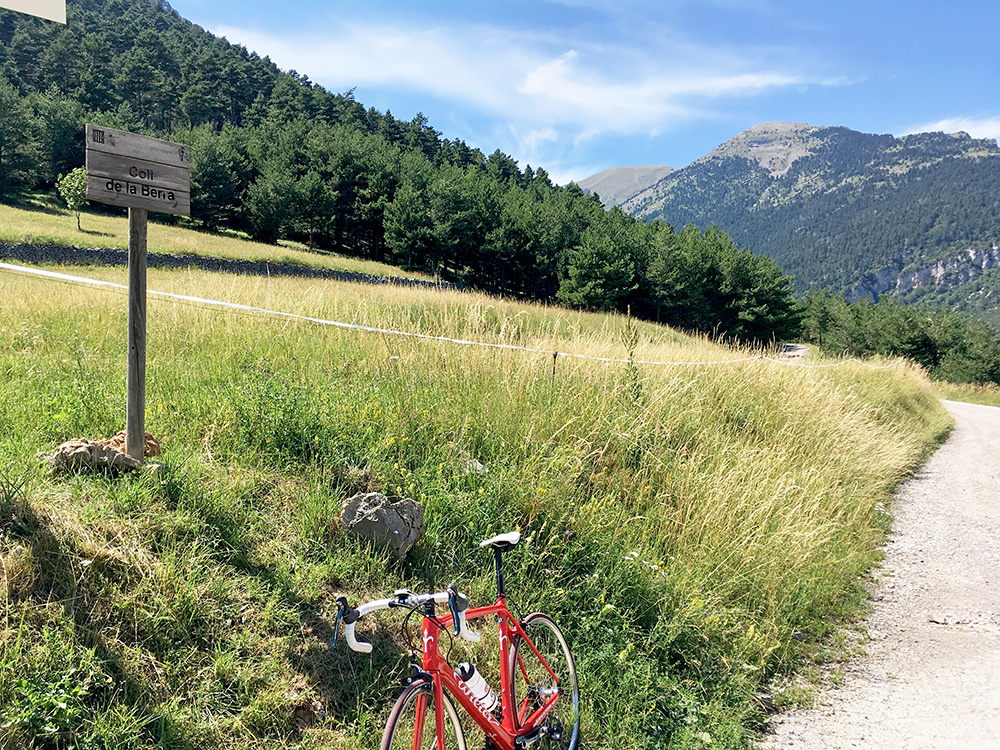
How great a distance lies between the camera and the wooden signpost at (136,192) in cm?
322

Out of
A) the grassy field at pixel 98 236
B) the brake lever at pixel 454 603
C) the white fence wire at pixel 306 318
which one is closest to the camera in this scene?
the brake lever at pixel 454 603

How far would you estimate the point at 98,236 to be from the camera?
38.5 metres

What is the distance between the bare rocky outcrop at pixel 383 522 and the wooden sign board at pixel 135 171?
204 cm

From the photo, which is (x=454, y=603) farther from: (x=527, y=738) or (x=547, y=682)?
(x=547, y=682)

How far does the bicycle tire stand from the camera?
3.03m

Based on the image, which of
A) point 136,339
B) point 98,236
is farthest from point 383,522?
point 98,236

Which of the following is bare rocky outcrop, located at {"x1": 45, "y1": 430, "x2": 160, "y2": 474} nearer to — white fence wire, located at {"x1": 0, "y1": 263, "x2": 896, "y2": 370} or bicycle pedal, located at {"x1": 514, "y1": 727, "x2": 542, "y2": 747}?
white fence wire, located at {"x1": 0, "y1": 263, "x2": 896, "y2": 370}

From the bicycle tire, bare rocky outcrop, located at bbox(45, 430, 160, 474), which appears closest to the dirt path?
the bicycle tire

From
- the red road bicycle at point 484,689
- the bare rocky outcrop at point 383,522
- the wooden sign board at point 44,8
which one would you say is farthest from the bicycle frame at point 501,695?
the wooden sign board at point 44,8

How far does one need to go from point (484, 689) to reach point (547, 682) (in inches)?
36.7

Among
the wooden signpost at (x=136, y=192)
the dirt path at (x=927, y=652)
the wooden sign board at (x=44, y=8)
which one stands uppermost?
the wooden sign board at (x=44, y=8)

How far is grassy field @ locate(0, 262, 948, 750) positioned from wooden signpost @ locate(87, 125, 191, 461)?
1.57 ft

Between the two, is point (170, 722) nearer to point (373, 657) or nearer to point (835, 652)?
point (373, 657)

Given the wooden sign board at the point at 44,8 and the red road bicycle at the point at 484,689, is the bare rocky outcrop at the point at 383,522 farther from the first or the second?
the wooden sign board at the point at 44,8
